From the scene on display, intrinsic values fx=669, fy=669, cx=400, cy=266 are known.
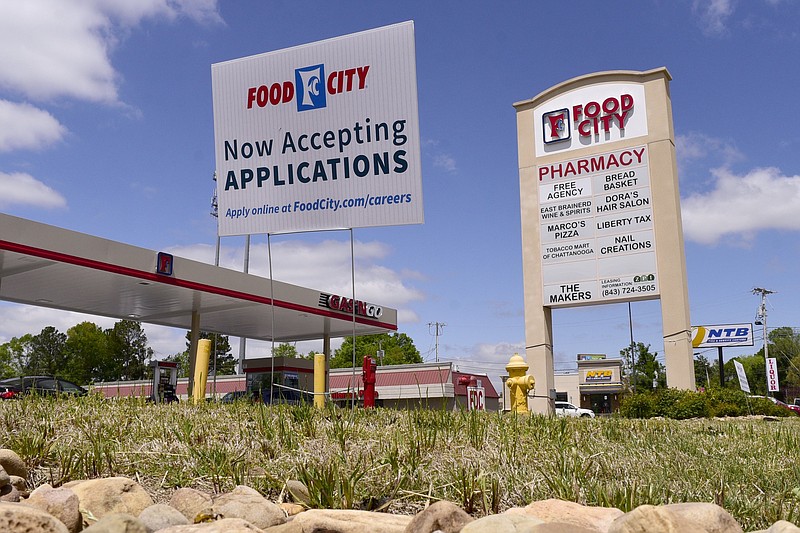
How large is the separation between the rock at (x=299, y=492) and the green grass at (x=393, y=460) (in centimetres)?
8

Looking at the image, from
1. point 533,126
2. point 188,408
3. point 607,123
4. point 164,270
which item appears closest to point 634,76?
point 607,123

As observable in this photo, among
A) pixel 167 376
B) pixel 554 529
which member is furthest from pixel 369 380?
pixel 167 376

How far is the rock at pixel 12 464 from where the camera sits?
4.40 meters

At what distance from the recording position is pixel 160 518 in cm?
344

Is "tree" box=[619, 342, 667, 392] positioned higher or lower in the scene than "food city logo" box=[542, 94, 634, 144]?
lower

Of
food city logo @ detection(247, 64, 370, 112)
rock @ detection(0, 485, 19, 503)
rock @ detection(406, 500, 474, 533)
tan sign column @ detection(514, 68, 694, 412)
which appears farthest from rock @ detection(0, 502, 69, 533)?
tan sign column @ detection(514, 68, 694, 412)

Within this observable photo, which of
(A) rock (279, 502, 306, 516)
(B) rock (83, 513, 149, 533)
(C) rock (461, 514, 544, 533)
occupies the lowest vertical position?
(A) rock (279, 502, 306, 516)

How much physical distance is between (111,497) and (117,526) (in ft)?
3.61

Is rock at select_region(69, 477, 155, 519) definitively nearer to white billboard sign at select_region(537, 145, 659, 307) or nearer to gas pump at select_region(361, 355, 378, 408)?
gas pump at select_region(361, 355, 378, 408)

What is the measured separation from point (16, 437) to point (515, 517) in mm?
4032

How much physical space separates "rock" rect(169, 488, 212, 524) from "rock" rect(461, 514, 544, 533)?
5.15 feet

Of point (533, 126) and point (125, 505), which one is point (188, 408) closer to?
point (125, 505)

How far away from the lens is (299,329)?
116ft

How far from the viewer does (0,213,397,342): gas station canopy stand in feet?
60.7
